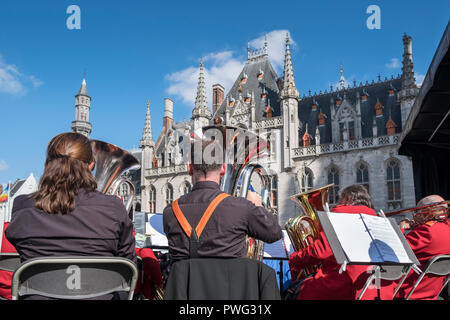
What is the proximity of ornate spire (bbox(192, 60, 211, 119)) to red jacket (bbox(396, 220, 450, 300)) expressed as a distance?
88.3ft

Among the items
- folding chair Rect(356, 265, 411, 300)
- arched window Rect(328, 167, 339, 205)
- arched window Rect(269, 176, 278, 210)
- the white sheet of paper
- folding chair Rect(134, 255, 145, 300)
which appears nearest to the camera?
the white sheet of paper

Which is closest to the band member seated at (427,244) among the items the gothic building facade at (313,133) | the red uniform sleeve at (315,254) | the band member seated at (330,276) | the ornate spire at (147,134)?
the band member seated at (330,276)

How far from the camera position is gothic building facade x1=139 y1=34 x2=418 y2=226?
22.7 metres

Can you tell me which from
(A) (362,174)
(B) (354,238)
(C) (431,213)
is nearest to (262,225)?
(B) (354,238)

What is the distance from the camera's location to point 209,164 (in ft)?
9.46

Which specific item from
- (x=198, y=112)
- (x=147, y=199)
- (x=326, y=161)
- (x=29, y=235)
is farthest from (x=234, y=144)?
(x=147, y=199)

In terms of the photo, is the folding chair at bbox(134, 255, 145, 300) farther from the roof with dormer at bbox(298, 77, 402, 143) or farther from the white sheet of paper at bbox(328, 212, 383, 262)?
the roof with dormer at bbox(298, 77, 402, 143)

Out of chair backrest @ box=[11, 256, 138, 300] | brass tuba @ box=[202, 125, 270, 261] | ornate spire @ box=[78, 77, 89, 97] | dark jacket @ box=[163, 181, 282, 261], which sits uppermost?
ornate spire @ box=[78, 77, 89, 97]

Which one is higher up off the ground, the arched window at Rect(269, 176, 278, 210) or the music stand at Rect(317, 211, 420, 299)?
the arched window at Rect(269, 176, 278, 210)

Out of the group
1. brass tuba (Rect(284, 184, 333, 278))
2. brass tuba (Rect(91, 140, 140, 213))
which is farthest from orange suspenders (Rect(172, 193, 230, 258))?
brass tuba (Rect(91, 140, 140, 213))

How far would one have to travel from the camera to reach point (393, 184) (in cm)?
2241

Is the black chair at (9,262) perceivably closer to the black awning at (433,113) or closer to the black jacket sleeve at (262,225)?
the black jacket sleeve at (262,225)

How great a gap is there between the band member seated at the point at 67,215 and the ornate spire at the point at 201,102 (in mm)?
27711
